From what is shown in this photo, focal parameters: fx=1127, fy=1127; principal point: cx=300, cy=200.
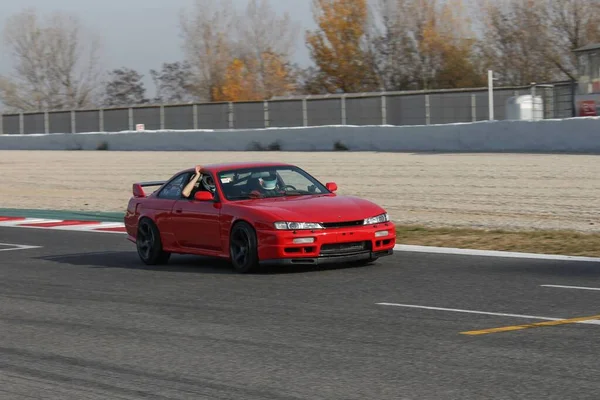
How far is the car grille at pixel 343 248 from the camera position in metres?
12.1

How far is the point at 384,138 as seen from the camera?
34.6m

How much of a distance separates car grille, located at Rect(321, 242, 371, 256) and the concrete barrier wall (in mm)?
17375

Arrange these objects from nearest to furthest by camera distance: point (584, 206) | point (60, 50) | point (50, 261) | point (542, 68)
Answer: point (50, 261) → point (584, 206) → point (542, 68) → point (60, 50)

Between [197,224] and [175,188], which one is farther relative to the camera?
[175,188]

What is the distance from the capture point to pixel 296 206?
40.8ft

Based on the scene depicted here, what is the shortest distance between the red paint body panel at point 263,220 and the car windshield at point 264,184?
11cm

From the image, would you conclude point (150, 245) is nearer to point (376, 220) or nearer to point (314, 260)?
point (314, 260)

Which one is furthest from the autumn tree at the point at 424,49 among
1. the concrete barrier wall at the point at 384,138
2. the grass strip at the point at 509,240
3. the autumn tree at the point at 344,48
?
the grass strip at the point at 509,240

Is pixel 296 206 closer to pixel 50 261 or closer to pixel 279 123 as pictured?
pixel 50 261

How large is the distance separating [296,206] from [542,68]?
52.6 metres

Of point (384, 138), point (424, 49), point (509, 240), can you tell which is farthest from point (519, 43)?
point (509, 240)

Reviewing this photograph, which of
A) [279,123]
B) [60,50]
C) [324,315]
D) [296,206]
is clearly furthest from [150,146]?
[60,50]

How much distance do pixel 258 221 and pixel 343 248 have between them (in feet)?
3.16

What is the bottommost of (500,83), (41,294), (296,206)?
(41,294)
